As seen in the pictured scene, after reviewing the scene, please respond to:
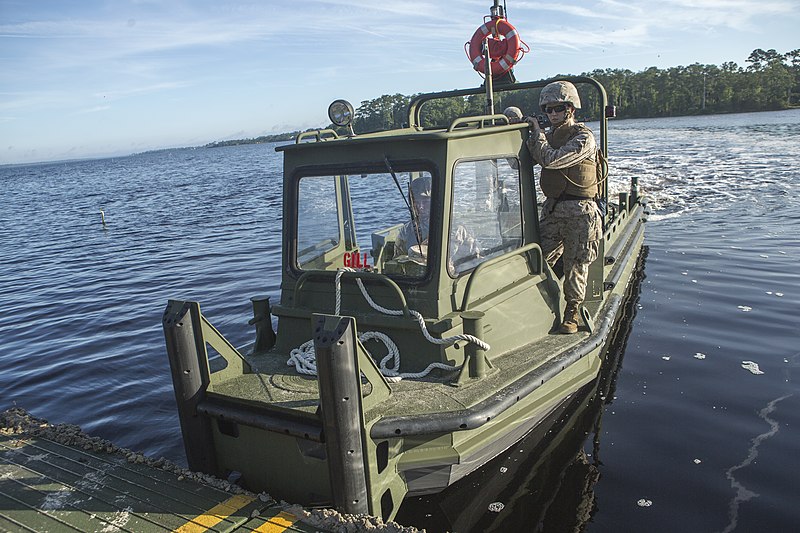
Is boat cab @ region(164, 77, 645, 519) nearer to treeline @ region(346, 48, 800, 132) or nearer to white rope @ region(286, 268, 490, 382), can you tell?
white rope @ region(286, 268, 490, 382)

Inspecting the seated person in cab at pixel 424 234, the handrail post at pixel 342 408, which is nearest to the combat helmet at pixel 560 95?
the seated person in cab at pixel 424 234

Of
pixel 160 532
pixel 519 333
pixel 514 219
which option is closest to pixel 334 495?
pixel 160 532

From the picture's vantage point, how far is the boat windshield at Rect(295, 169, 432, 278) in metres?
4.78

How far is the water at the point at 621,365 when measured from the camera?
191 inches

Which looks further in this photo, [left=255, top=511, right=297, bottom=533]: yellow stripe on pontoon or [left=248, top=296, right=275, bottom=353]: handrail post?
[left=248, top=296, right=275, bottom=353]: handrail post

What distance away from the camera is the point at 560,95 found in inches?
206

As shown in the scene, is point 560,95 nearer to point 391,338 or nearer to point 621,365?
point 391,338

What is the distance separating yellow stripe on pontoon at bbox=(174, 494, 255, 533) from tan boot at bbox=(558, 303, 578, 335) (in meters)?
2.93

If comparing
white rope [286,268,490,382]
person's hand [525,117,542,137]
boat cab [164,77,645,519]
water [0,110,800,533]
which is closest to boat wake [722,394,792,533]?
water [0,110,800,533]

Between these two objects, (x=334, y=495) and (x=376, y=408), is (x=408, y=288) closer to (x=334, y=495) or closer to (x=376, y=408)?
(x=376, y=408)

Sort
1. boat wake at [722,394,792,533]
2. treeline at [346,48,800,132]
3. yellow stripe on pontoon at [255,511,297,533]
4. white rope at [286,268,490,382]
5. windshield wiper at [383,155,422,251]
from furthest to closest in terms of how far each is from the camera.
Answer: treeline at [346,48,800,132]
windshield wiper at [383,155,422,251]
boat wake at [722,394,792,533]
white rope at [286,268,490,382]
yellow stripe on pontoon at [255,511,297,533]

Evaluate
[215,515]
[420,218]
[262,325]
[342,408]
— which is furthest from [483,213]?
[215,515]

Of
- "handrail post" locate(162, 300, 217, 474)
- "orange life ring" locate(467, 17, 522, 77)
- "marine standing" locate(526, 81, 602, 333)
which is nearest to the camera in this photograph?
"handrail post" locate(162, 300, 217, 474)

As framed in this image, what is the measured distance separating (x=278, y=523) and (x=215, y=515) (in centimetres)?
40
